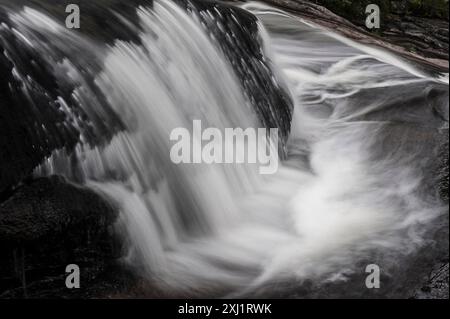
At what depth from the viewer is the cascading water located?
14.7 ft

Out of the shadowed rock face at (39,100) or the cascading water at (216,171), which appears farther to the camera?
the cascading water at (216,171)

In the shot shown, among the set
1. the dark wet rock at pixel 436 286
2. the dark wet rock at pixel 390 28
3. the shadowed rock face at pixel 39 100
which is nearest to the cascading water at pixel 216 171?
the shadowed rock face at pixel 39 100

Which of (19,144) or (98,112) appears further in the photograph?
(98,112)

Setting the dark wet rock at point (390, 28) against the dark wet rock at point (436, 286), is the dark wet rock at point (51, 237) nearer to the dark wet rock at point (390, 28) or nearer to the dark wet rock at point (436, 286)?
the dark wet rock at point (436, 286)

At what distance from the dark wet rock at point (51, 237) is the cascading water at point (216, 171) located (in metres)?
0.11

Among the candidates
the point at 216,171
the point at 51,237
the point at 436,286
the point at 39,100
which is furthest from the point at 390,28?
the point at 51,237

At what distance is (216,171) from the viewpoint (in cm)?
548

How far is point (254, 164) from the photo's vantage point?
5.95 meters

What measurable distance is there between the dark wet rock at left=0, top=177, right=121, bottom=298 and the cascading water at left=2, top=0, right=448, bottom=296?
0.37ft

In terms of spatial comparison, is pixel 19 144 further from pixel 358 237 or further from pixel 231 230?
pixel 358 237

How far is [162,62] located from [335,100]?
2.51 metres

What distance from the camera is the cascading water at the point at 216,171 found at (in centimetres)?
449
